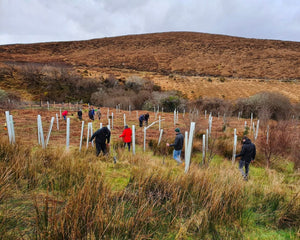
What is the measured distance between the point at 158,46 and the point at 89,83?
4136 cm

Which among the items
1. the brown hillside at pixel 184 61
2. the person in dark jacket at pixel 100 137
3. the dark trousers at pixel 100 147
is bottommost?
the dark trousers at pixel 100 147

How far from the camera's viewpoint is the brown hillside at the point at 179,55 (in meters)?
54.6

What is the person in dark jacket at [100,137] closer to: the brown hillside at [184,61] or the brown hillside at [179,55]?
the brown hillside at [184,61]

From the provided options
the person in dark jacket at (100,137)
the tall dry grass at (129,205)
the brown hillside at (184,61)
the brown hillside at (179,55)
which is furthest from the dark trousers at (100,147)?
the brown hillside at (179,55)

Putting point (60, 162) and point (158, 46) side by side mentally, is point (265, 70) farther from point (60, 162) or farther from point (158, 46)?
point (60, 162)

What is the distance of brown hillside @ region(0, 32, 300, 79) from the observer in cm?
5456

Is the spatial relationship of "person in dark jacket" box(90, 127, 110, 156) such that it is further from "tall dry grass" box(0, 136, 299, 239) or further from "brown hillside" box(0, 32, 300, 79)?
"brown hillside" box(0, 32, 300, 79)

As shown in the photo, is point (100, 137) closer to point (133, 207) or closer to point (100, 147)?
point (100, 147)

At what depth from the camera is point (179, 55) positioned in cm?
6512

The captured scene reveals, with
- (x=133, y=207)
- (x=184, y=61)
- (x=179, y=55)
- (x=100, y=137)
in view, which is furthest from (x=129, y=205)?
(x=179, y=55)

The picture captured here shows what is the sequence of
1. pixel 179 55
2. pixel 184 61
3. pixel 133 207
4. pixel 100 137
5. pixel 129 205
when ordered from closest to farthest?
pixel 133 207 < pixel 129 205 < pixel 100 137 < pixel 184 61 < pixel 179 55

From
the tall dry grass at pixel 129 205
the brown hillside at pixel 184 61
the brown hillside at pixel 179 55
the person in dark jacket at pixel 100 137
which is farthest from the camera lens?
the brown hillside at pixel 179 55

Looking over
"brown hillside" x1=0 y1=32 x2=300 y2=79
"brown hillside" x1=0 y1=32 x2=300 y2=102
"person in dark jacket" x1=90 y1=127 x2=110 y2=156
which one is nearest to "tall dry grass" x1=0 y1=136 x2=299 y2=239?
"person in dark jacket" x1=90 y1=127 x2=110 y2=156

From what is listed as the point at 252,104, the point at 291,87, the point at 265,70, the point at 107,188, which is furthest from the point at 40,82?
the point at 265,70
